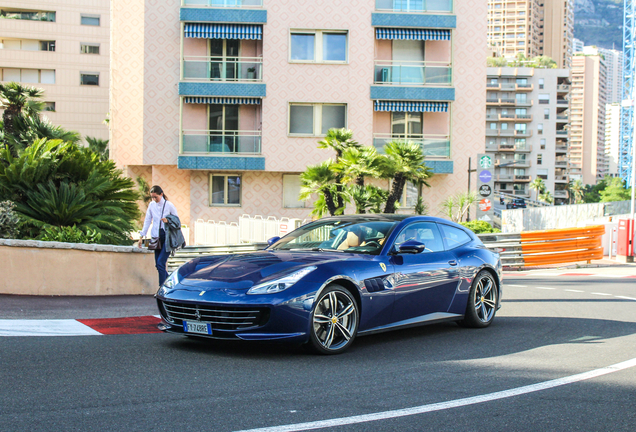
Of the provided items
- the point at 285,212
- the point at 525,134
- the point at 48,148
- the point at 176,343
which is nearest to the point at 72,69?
the point at 285,212

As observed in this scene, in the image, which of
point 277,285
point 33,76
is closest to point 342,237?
point 277,285

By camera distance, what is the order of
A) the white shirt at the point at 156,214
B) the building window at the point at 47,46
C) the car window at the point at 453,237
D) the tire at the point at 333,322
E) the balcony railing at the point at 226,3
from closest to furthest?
the tire at the point at 333,322, the car window at the point at 453,237, the white shirt at the point at 156,214, the balcony railing at the point at 226,3, the building window at the point at 47,46

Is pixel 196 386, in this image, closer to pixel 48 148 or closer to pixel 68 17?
pixel 48 148

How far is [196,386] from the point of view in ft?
16.6

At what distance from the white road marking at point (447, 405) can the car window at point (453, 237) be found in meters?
2.48

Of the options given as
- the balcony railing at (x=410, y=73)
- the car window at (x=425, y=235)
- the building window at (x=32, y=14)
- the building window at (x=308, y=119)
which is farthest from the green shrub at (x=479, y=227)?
the building window at (x=32, y=14)

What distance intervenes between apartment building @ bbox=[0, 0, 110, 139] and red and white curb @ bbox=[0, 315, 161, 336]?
51.2 meters

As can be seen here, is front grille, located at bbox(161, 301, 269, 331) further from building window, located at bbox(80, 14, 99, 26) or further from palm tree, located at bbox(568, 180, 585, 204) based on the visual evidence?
palm tree, located at bbox(568, 180, 585, 204)

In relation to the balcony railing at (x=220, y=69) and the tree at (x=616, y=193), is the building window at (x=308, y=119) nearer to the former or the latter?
the balcony railing at (x=220, y=69)

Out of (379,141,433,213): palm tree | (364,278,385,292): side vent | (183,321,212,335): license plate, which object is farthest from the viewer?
(379,141,433,213): palm tree

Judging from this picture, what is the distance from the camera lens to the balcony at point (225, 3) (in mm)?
30812

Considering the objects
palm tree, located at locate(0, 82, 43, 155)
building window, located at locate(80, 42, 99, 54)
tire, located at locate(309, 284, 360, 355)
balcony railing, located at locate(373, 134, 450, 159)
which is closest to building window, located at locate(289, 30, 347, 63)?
balcony railing, located at locate(373, 134, 450, 159)

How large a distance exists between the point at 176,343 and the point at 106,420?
272cm

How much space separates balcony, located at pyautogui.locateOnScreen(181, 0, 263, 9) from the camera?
30.8 m
